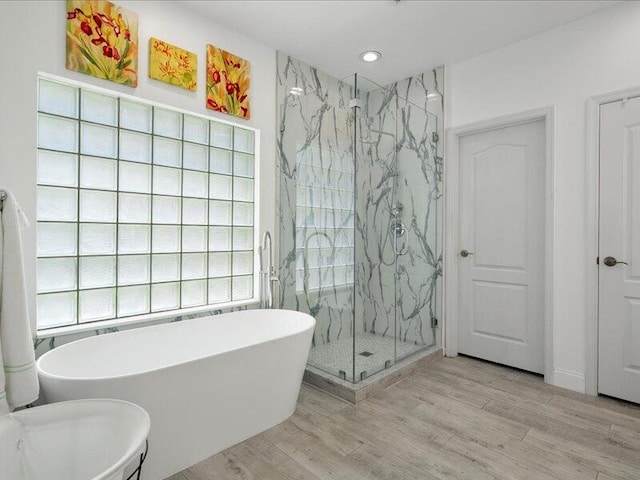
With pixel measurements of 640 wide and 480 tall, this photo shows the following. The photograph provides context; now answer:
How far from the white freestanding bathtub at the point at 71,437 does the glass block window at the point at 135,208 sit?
3.35ft

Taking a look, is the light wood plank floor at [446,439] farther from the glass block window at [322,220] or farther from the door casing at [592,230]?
the glass block window at [322,220]

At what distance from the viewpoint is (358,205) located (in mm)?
2975

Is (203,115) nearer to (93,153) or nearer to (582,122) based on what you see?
(93,153)

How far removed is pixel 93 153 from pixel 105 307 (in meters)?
1.01

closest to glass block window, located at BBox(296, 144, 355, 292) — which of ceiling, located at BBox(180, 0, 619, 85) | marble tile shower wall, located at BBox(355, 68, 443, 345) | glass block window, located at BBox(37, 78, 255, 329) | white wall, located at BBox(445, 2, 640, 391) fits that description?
marble tile shower wall, located at BBox(355, 68, 443, 345)

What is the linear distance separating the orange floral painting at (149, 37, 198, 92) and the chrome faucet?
1.28m

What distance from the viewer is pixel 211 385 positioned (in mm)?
1852

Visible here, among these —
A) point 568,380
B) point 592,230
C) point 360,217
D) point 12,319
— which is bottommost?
point 568,380

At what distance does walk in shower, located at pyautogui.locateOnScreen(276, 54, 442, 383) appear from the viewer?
9.70ft

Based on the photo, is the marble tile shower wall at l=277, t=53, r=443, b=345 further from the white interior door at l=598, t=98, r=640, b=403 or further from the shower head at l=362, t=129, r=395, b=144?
the white interior door at l=598, t=98, r=640, b=403

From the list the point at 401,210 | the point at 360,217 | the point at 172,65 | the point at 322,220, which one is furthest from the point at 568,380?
the point at 172,65

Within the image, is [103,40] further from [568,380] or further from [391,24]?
[568,380]

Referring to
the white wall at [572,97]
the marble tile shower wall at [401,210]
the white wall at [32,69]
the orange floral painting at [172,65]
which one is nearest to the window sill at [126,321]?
the white wall at [32,69]

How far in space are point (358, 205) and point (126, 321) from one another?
1.89 m
